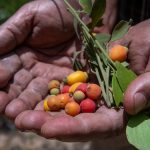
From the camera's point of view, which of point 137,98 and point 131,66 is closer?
point 137,98

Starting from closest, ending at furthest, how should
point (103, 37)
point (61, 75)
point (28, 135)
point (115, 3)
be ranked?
point (103, 37) → point (61, 75) → point (115, 3) → point (28, 135)

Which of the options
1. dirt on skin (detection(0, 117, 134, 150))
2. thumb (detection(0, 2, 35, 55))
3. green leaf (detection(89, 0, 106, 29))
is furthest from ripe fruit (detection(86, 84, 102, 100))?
dirt on skin (detection(0, 117, 134, 150))

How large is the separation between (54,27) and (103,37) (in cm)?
28

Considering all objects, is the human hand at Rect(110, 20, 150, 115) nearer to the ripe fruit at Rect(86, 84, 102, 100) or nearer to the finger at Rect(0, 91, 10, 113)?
the ripe fruit at Rect(86, 84, 102, 100)

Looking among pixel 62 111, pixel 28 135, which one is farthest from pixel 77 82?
pixel 28 135

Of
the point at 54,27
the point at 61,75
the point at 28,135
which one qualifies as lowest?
the point at 28,135

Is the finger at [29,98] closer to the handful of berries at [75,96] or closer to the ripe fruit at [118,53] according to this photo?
→ the handful of berries at [75,96]

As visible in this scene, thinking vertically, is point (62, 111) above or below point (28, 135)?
above

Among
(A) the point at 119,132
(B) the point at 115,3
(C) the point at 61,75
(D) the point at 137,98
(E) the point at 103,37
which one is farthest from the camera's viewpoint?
(B) the point at 115,3

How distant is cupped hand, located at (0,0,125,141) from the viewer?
142cm

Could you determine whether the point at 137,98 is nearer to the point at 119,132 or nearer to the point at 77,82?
the point at 119,132

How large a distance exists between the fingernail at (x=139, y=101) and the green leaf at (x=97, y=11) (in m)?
0.34

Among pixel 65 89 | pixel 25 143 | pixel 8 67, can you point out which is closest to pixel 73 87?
pixel 65 89

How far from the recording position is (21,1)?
1981 millimetres
